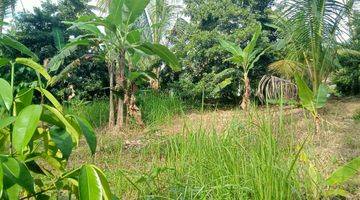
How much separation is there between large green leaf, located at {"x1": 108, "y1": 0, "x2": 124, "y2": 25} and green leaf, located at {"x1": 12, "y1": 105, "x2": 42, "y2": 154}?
14.9ft

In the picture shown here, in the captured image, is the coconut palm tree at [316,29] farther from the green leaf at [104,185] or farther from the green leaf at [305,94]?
the green leaf at [104,185]

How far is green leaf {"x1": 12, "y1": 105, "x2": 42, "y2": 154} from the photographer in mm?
969

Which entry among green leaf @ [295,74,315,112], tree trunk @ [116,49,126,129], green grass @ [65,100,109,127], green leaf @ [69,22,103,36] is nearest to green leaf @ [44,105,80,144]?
green leaf @ [295,74,315,112]

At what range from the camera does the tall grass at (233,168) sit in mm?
2074

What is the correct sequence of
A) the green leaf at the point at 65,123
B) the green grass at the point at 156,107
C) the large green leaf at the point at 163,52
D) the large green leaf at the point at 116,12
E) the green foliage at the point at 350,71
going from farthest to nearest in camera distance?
1. the green foliage at the point at 350,71
2. the green grass at the point at 156,107
3. the large green leaf at the point at 163,52
4. the large green leaf at the point at 116,12
5. the green leaf at the point at 65,123

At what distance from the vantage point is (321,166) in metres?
3.27

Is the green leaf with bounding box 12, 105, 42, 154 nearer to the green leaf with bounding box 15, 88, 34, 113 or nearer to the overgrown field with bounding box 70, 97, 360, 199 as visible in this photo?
the green leaf with bounding box 15, 88, 34, 113

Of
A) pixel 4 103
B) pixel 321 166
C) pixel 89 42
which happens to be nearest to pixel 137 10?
pixel 89 42

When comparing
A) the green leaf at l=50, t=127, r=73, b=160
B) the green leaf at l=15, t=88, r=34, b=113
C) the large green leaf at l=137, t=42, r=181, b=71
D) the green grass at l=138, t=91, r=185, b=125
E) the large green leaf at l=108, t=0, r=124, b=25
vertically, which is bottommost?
the green grass at l=138, t=91, r=185, b=125

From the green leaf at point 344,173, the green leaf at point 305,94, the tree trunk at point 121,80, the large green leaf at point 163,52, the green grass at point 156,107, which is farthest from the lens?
the green grass at point 156,107

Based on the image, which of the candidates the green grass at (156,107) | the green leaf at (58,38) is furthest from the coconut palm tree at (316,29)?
the green leaf at (58,38)

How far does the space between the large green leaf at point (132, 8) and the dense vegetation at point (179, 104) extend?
3cm

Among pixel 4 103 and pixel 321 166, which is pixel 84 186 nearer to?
pixel 4 103

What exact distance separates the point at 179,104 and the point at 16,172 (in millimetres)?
6670
